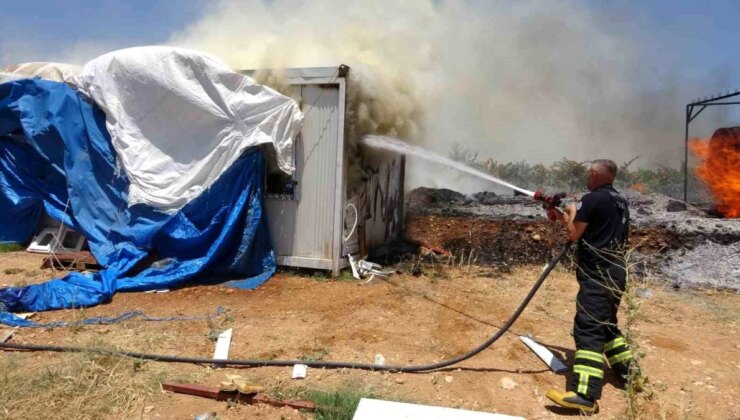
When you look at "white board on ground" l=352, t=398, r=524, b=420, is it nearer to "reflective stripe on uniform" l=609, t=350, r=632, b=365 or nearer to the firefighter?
the firefighter

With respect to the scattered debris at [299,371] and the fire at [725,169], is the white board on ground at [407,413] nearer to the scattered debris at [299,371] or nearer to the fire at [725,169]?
the scattered debris at [299,371]

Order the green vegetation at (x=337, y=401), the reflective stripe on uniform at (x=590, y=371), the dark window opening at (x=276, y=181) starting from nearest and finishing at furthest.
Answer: the green vegetation at (x=337, y=401)
the reflective stripe on uniform at (x=590, y=371)
the dark window opening at (x=276, y=181)

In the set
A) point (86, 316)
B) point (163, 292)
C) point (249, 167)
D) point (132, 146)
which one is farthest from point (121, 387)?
point (132, 146)

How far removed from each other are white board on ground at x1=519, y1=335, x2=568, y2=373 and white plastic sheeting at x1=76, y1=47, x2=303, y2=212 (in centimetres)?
428

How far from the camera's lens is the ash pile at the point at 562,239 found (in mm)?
8266

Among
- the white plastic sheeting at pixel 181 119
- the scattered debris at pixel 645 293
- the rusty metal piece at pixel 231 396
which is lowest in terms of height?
the rusty metal piece at pixel 231 396

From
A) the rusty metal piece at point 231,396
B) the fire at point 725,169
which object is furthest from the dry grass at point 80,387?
the fire at point 725,169

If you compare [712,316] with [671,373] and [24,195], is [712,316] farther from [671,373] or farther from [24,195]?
[24,195]

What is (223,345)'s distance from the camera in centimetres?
496

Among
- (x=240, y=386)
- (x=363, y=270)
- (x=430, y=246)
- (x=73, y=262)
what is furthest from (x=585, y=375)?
(x=73, y=262)

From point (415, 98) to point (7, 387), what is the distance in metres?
7.46

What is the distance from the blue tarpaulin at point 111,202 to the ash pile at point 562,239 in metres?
3.83

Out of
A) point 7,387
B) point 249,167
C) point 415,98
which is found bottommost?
point 7,387

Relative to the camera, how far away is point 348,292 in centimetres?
693
